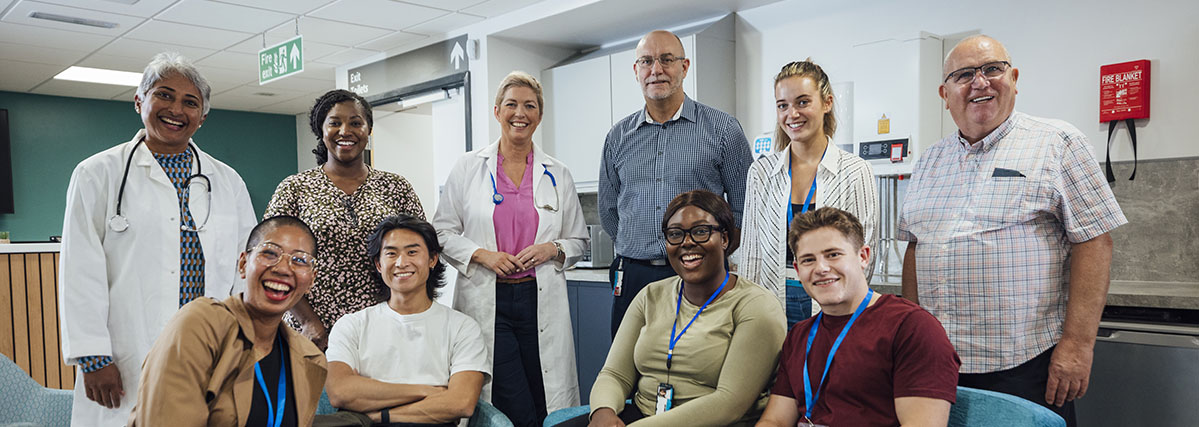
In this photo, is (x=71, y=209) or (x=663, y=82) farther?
(x=663, y=82)

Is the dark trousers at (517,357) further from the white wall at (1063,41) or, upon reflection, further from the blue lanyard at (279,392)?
the white wall at (1063,41)

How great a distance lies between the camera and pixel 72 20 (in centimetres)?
503

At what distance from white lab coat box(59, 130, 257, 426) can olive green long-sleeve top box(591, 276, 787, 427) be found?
1.16 meters

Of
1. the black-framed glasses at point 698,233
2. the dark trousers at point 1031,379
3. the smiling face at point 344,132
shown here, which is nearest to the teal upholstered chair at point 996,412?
the dark trousers at point 1031,379

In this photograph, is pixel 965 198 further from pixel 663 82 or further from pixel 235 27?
pixel 235 27

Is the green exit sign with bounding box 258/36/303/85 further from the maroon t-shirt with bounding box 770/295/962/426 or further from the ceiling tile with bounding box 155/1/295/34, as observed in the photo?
the maroon t-shirt with bounding box 770/295/962/426

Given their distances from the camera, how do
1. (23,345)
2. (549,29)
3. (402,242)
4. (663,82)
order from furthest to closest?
(549,29) → (23,345) → (663,82) → (402,242)

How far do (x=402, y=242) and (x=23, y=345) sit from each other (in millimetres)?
3440

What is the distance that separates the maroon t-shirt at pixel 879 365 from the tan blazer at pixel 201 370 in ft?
3.79

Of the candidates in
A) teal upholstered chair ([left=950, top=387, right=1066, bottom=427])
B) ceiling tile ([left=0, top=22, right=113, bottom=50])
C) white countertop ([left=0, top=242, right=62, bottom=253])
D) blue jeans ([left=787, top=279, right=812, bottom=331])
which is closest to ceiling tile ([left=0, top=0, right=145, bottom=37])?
ceiling tile ([left=0, top=22, right=113, bottom=50])

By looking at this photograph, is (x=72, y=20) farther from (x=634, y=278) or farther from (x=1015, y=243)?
(x=1015, y=243)

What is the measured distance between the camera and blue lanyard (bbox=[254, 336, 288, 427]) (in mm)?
1674

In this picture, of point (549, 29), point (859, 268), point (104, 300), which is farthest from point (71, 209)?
point (549, 29)

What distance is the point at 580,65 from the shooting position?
5195 mm
